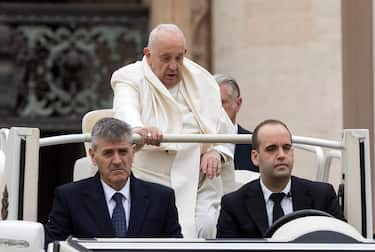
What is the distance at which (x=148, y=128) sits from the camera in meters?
9.38

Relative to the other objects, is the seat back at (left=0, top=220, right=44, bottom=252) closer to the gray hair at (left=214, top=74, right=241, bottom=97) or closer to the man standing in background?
the man standing in background

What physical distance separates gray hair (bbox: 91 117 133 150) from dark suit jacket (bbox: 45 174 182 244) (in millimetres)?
285

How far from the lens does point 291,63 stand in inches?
759

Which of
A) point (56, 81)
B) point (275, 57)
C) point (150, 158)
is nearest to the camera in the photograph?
point (150, 158)

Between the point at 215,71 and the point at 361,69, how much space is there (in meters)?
4.98

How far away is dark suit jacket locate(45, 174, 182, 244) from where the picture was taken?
8828mm

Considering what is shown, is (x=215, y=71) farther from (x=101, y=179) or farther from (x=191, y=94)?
(x=101, y=179)

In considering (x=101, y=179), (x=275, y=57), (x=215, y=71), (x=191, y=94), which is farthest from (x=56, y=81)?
(x=101, y=179)

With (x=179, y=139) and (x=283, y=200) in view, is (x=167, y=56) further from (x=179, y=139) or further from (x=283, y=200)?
(x=283, y=200)

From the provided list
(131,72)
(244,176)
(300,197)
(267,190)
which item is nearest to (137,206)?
(267,190)

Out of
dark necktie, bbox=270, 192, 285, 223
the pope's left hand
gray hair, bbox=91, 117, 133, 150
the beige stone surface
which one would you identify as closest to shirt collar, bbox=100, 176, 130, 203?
gray hair, bbox=91, 117, 133, 150

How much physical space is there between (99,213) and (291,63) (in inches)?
417

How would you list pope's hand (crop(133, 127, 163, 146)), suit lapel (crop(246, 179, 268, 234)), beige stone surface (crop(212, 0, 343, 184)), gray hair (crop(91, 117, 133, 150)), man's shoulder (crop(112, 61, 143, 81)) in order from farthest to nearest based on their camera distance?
beige stone surface (crop(212, 0, 343, 184)) < man's shoulder (crop(112, 61, 143, 81)) < pope's hand (crop(133, 127, 163, 146)) < suit lapel (crop(246, 179, 268, 234)) < gray hair (crop(91, 117, 133, 150))

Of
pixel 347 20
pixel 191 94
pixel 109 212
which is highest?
pixel 347 20
